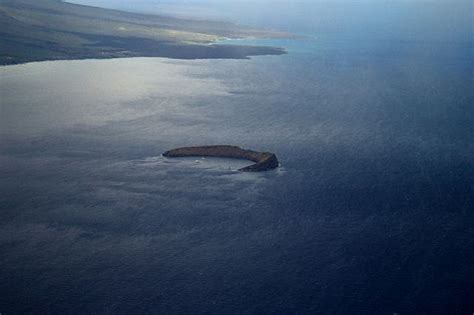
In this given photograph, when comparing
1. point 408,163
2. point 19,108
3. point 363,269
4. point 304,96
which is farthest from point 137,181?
point 304,96

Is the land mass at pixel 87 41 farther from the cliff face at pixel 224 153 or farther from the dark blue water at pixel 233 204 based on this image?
the cliff face at pixel 224 153

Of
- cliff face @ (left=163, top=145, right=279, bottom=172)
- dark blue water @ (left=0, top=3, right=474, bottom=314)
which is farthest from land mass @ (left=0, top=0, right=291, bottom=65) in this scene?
cliff face @ (left=163, top=145, right=279, bottom=172)

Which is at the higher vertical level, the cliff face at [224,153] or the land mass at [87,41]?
the land mass at [87,41]

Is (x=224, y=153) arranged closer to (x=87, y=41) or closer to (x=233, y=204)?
(x=233, y=204)

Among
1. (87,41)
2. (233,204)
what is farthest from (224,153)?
(87,41)

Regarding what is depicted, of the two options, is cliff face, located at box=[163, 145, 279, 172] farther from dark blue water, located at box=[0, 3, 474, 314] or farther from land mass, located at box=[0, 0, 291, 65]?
land mass, located at box=[0, 0, 291, 65]

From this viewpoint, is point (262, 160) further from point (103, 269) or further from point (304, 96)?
point (304, 96)

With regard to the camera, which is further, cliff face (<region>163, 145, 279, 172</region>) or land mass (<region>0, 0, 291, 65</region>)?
land mass (<region>0, 0, 291, 65</region>)

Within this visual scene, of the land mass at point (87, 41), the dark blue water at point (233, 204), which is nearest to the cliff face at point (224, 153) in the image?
the dark blue water at point (233, 204)
